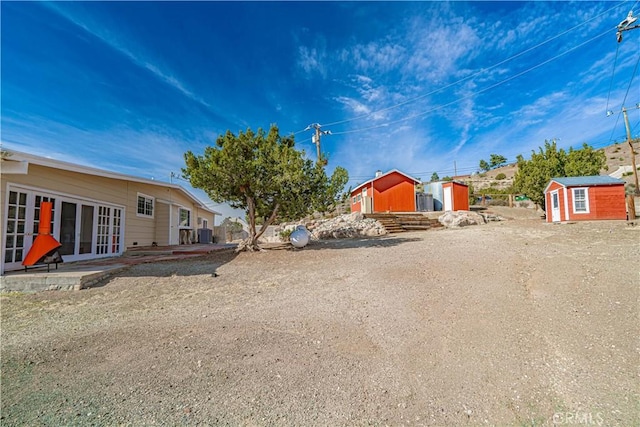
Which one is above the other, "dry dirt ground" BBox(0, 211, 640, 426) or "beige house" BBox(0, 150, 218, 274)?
"beige house" BBox(0, 150, 218, 274)

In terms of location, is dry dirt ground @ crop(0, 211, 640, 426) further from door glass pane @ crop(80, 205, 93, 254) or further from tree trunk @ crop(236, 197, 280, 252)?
tree trunk @ crop(236, 197, 280, 252)

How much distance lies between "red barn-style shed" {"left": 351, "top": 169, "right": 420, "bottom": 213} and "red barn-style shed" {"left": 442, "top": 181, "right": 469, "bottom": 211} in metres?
2.72

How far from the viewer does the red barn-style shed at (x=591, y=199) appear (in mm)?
14812

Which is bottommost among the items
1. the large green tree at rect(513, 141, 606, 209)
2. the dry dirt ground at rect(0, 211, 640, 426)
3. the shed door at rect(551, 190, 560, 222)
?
the dry dirt ground at rect(0, 211, 640, 426)

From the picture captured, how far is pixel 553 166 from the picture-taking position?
19.9 meters

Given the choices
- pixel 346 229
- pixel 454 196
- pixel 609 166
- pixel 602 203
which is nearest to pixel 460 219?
pixel 454 196

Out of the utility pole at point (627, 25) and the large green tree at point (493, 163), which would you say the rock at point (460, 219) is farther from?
the large green tree at point (493, 163)

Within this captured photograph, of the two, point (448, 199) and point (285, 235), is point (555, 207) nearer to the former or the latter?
point (448, 199)

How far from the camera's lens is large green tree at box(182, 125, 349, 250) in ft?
29.5

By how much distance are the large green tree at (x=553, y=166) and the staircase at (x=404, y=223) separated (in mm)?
8775

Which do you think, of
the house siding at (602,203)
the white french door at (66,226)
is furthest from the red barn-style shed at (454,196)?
the white french door at (66,226)
